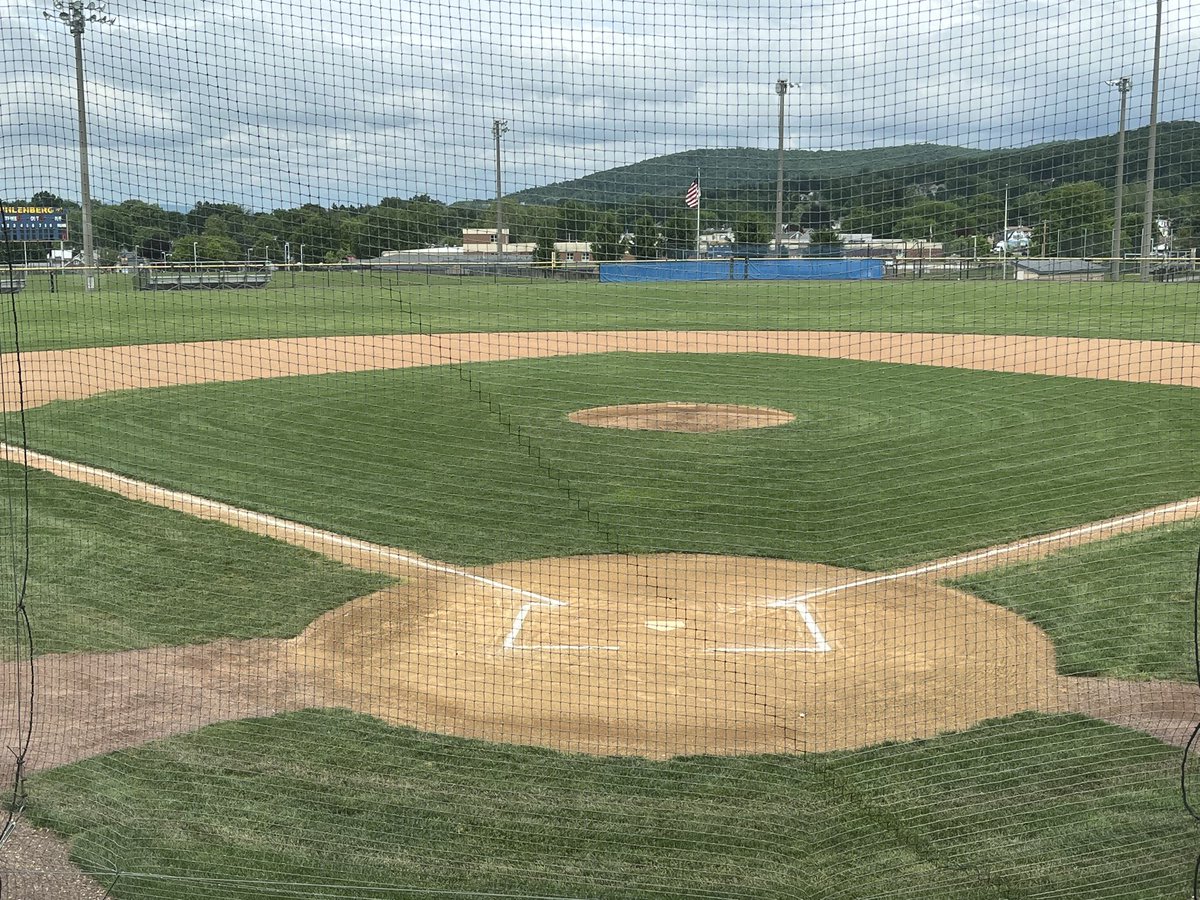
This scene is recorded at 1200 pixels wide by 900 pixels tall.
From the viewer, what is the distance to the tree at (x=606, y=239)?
13312 mm

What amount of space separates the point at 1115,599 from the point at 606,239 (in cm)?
825

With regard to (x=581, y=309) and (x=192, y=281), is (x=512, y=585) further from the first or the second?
(x=192, y=281)

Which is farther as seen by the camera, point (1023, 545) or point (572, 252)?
point (572, 252)

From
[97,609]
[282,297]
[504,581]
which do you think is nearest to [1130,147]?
[504,581]

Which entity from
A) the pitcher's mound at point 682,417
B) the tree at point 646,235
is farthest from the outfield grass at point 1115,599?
the tree at point 646,235

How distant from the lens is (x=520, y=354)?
24.0m

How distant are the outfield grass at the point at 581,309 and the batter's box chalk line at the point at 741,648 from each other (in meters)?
16.4

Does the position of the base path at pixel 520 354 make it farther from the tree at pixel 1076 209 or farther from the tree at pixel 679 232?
the tree at pixel 679 232

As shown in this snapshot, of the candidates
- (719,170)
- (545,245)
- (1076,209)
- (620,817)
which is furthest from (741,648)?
(1076,209)

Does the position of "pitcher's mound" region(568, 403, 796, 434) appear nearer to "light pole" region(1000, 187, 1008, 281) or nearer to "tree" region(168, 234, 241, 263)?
"light pole" region(1000, 187, 1008, 281)

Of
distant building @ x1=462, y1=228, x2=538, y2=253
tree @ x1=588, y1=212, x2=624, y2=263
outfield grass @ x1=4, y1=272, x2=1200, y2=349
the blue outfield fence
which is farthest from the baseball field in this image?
outfield grass @ x1=4, y1=272, x2=1200, y2=349

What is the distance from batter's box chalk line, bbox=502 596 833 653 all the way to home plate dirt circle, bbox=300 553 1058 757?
0.05ft

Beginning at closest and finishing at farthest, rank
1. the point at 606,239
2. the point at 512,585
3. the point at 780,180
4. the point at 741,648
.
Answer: the point at 741,648 → the point at 512,585 → the point at 780,180 → the point at 606,239

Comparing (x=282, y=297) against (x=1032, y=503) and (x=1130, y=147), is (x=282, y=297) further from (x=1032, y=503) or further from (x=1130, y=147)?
(x=1032, y=503)
